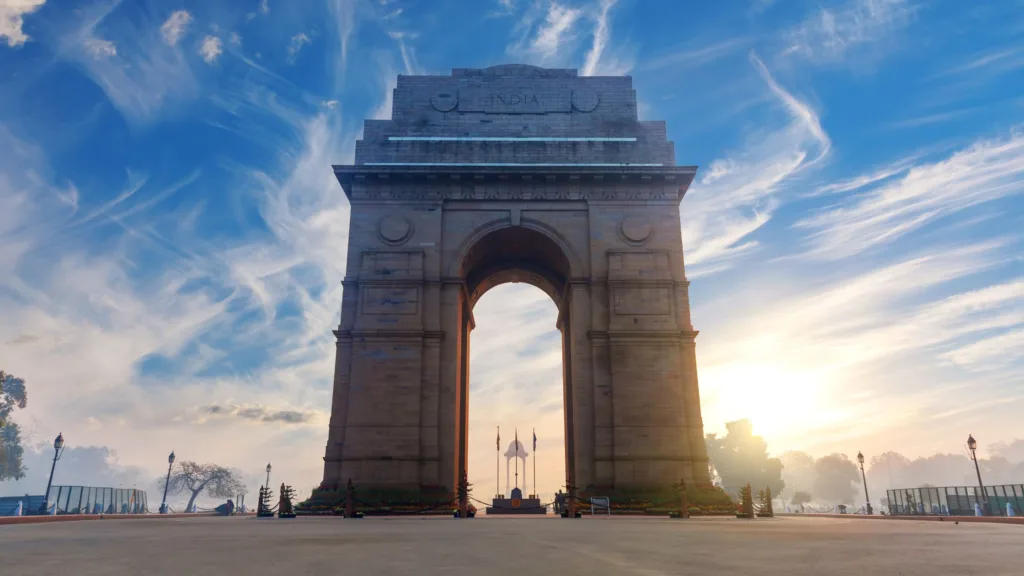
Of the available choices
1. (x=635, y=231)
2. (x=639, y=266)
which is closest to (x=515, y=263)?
(x=635, y=231)

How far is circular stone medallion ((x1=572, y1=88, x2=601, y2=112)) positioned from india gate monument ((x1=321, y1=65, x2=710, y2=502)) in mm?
99

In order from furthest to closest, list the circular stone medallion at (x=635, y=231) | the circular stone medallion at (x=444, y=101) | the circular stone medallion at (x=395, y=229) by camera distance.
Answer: the circular stone medallion at (x=444, y=101) < the circular stone medallion at (x=635, y=231) < the circular stone medallion at (x=395, y=229)

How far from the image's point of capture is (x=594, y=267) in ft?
99.6

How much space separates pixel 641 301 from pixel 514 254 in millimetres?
8384

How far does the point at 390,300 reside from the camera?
2952 centimetres

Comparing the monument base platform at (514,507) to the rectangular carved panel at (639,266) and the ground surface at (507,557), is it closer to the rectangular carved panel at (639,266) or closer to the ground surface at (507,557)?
the rectangular carved panel at (639,266)

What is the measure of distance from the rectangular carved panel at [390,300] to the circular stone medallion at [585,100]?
12.3m

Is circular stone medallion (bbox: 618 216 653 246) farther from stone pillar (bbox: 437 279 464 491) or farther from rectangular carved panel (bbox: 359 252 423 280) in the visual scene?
rectangular carved panel (bbox: 359 252 423 280)

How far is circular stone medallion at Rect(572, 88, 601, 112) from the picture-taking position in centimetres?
3341

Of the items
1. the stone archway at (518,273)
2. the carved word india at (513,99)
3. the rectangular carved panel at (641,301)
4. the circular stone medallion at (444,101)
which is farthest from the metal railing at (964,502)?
the circular stone medallion at (444,101)

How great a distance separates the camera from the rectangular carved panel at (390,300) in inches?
1155

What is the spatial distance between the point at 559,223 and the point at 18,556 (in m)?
26.1

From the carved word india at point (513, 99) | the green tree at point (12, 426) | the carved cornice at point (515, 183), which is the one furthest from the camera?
the green tree at point (12, 426)

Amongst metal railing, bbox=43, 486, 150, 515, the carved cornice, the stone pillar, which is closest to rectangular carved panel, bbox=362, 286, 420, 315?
the stone pillar
